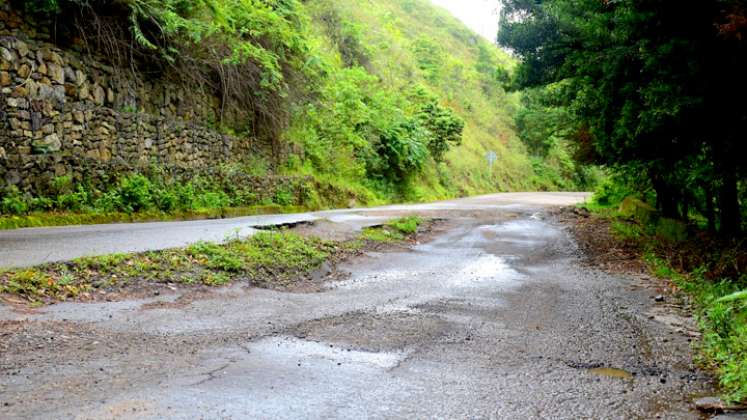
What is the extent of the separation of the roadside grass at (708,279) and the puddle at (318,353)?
2.53 metres

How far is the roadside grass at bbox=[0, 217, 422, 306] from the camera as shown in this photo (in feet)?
21.8

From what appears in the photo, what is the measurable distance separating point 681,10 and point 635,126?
7.80ft

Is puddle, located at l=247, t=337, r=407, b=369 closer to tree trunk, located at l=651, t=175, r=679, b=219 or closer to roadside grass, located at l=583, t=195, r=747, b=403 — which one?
roadside grass, located at l=583, t=195, r=747, b=403

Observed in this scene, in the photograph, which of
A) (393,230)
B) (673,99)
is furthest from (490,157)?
(673,99)

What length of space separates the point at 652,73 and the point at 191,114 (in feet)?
44.8

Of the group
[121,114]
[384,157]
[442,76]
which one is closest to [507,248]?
[121,114]

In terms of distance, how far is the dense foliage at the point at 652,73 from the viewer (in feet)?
27.6

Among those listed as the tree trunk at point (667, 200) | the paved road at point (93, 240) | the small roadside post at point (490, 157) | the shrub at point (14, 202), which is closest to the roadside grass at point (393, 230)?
the paved road at point (93, 240)

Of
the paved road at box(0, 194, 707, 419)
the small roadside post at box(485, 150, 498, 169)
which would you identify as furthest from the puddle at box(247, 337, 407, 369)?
the small roadside post at box(485, 150, 498, 169)

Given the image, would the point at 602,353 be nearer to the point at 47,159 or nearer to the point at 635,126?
the point at 635,126

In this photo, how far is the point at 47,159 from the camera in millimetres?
12836

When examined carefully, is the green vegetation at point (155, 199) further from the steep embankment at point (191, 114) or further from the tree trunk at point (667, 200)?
the tree trunk at point (667, 200)

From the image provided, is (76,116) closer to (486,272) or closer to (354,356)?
(486,272)

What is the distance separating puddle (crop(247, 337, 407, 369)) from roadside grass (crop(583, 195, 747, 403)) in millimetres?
2525
